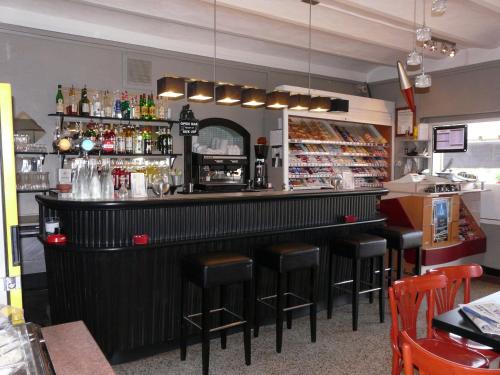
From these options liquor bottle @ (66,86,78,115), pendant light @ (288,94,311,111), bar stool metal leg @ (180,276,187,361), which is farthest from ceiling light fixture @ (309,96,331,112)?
liquor bottle @ (66,86,78,115)

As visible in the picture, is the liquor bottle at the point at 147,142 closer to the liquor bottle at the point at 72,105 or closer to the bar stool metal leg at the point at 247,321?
→ the liquor bottle at the point at 72,105

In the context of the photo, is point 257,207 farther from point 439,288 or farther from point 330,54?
point 330,54

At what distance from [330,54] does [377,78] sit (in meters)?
1.54

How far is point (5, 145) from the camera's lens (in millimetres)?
1595

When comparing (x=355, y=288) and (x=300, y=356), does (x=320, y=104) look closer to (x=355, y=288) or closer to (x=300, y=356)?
(x=355, y=288)

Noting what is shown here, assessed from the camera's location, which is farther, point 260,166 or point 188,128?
point 260,166

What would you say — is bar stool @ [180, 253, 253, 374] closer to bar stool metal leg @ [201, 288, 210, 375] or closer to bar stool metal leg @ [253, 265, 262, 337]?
bar stool metal leg @ [201, 288, 210, 375]

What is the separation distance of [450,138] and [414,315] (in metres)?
5.57

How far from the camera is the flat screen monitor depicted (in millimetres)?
7089

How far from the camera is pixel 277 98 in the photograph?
4.68 m

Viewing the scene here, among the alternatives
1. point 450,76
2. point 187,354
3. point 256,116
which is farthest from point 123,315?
point 450,76

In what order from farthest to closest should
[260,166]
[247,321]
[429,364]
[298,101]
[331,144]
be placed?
[331,144] < [260,166] < [298,101] < [247,321] < [429,364]

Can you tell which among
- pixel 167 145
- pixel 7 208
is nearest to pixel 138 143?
pixel 167 145

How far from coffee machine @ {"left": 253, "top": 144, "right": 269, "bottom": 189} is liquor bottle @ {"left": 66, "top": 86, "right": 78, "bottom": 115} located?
271 centimetres
